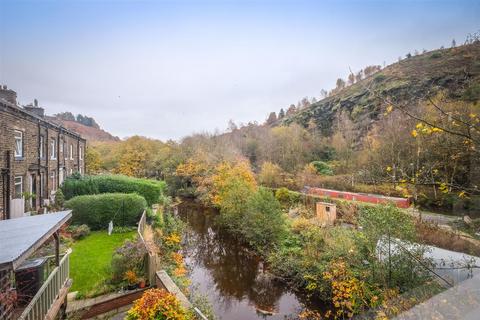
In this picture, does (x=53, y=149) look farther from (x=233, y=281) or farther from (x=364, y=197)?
(x=364, y=197)

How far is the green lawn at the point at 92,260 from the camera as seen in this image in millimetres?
8266

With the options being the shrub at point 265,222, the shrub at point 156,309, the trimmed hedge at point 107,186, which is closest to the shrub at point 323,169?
the shrub at point 265,222

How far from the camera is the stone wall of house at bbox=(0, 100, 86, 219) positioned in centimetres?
1086

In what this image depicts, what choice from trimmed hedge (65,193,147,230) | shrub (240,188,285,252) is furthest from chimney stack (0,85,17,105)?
shrub (240,188,285,252)

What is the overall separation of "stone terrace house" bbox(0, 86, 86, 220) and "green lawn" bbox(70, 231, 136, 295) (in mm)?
3679

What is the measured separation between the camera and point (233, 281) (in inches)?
471

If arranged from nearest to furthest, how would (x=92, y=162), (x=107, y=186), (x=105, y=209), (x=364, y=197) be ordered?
(x=105, y=209) < (x=107, y=186) < (x=364, y=197) < (x=92, y=162)

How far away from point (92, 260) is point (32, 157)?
324 inches

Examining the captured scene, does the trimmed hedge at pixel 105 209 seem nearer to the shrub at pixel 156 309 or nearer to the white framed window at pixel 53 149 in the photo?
the white framed window at pixel 53 149

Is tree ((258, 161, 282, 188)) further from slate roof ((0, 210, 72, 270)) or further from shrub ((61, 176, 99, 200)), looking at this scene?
slate roof ((0, 210, 72, 270))

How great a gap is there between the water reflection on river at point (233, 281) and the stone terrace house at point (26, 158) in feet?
30.9

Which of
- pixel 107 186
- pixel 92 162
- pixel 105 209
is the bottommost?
pixel 105 209

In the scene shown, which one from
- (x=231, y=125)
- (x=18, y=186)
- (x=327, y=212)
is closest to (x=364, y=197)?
(x=327, y=212)

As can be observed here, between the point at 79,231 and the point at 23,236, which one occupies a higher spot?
the point at 23,236
